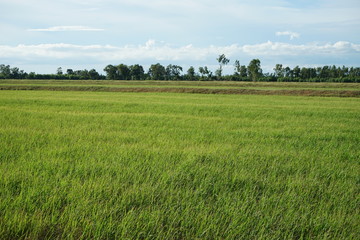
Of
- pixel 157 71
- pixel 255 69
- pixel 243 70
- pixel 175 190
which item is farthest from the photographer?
pixel 157 71

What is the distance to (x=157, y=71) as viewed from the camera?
142m

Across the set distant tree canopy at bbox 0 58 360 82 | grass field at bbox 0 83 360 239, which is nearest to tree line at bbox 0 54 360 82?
distant tree canopy at bbox 0 58 360 82

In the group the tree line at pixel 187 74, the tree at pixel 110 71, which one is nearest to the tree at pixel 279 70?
the tree line at pixel 187 74

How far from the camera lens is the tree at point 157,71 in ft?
468

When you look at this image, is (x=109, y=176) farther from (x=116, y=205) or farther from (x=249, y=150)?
(x=249, y=150)

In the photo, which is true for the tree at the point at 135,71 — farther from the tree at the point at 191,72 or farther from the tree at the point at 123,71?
the tree at the point at 191,72

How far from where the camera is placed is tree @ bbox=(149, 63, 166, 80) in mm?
142500

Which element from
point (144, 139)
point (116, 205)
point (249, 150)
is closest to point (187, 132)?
point (144, 139)

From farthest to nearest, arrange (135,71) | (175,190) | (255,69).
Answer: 1. (135,71)
2. (255,69)
3. (175,190)

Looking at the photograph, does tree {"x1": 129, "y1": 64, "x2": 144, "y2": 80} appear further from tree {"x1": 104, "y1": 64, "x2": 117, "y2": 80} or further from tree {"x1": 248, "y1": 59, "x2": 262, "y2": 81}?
tree {"x1": 248, "y1": 59, "x2": 262, "y2": 81}

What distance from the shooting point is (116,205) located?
11.6 feet

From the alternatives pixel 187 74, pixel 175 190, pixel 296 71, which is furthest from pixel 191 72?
pixel 175 190

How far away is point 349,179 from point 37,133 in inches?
322

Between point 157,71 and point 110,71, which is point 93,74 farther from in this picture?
point 157,71
